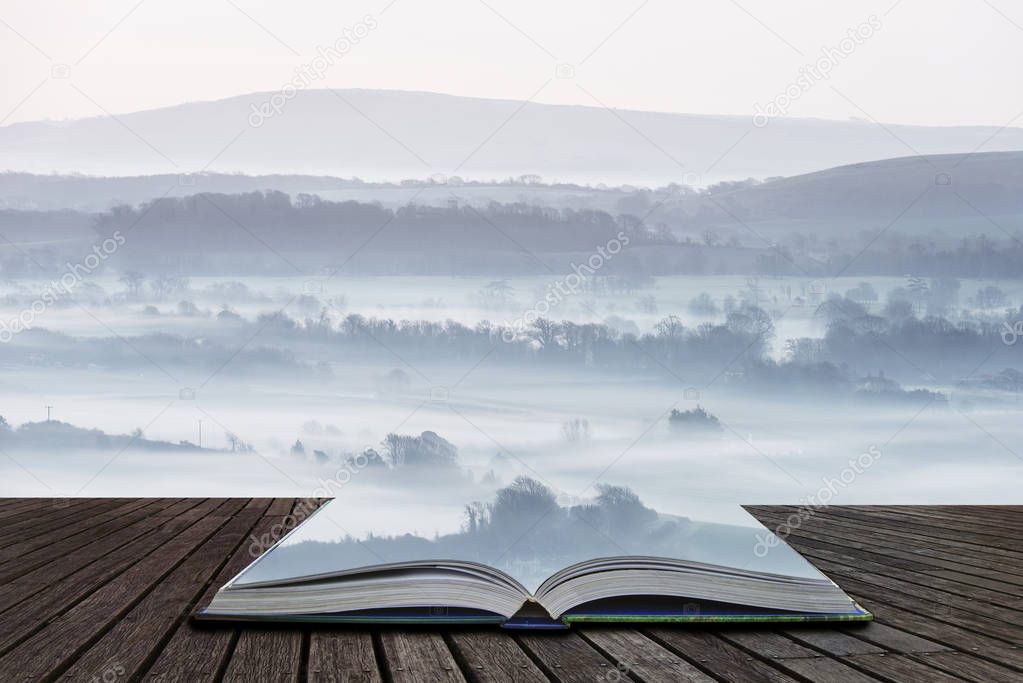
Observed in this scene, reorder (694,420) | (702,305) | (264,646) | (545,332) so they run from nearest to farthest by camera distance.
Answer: (264,646) → (694,420) → (545,332) → (702,305)

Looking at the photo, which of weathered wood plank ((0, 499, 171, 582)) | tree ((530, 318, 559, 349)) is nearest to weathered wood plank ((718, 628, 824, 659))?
weathered wood plank ((0, 499, 171, 582))

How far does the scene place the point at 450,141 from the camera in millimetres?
5945

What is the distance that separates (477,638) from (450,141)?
488cm

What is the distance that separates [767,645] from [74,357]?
16.3 feet

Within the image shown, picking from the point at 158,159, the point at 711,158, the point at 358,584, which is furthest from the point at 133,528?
the point at 711,158

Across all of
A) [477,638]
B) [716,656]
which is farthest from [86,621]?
[716,656]

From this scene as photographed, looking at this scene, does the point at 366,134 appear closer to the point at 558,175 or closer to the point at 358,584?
the point at 558,175

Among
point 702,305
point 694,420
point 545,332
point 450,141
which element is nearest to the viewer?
point 694,420

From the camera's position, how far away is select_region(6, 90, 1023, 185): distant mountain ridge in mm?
5848

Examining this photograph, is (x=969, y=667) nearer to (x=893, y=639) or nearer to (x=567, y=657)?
(x=893, y=639)

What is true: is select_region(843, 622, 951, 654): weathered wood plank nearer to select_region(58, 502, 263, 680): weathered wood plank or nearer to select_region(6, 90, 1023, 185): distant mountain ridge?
A: select_region(58, 502, 263, 680): weathered wood plank

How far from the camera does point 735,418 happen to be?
500 centimetres

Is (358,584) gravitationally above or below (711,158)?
below

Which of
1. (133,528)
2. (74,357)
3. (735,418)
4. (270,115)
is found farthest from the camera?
(270,115)
